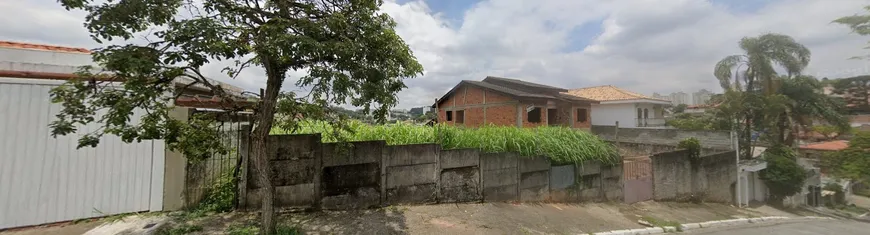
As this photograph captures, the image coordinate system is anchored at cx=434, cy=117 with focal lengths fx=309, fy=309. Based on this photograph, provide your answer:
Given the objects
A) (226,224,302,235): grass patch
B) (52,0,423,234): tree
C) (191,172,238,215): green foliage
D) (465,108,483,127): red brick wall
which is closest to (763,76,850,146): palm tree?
(465,108,483,127): red brick wall

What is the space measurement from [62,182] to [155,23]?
2.94 metres

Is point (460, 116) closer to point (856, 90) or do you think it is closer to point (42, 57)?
point (856, 90)

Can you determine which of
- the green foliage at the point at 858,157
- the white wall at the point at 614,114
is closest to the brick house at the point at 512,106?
the white wall at the point at 614,114

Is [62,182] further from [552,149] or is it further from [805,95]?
[805,95]

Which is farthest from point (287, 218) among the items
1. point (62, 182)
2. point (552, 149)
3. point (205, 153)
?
point (552, 149)

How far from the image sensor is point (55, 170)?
4.08 metres

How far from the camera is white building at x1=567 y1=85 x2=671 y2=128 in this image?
23516 mm

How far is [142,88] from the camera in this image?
9.65 feet

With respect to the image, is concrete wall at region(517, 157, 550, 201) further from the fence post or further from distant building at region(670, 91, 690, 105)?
distant building at region(670, 91, 690, 105)

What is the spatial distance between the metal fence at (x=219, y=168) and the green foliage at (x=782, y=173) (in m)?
21.4

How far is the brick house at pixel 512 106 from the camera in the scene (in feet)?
58.8

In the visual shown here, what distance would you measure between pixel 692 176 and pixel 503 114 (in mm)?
9570

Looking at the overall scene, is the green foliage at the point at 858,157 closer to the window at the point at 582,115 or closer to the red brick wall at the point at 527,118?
the red brick wall at the point at 527,118

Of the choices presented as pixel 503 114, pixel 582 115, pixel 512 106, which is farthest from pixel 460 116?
pixel 582 115
